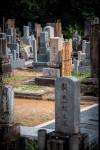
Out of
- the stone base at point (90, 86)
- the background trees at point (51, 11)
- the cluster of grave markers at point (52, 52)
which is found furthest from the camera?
the background trees at point (51, 11)

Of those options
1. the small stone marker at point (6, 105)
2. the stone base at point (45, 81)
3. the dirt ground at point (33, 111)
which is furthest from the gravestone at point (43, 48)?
the small stone marker at point (6, 105)

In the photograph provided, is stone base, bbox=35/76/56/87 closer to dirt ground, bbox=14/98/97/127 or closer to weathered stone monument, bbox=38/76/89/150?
dirt ground, bbox=14/98/97/127

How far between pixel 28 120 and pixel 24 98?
3091 millimetres

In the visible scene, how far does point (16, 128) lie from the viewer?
895cm

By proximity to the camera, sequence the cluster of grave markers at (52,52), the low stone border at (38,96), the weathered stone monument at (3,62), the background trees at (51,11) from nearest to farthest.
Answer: the low stone border at (38,96) < the cluster of grave markers at (52,52) < the weathered stone monument at (3,62) < the background trees at (51,11)

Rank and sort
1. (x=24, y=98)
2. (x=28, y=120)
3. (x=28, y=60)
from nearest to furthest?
(x=28, y=120) < (x=24, y=98) < (x=28, y=60)

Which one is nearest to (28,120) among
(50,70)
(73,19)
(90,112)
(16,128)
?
(90,112)

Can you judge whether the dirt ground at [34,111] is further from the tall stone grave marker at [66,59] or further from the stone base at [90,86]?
the tall stone grave marker at [66,59]

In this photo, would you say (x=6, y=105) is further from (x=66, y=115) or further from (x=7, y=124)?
(x=66, y=115)

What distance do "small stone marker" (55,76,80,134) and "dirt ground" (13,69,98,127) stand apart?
99.0 inches

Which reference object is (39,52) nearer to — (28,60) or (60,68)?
(28,60)

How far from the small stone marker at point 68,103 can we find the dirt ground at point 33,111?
2.51 meters

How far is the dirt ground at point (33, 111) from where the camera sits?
38.2 feet

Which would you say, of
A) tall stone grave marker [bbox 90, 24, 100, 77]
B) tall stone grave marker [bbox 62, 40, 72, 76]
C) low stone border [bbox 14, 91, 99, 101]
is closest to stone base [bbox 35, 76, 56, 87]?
tall stone grave marker [bbox 62, 40, 72, 76]
